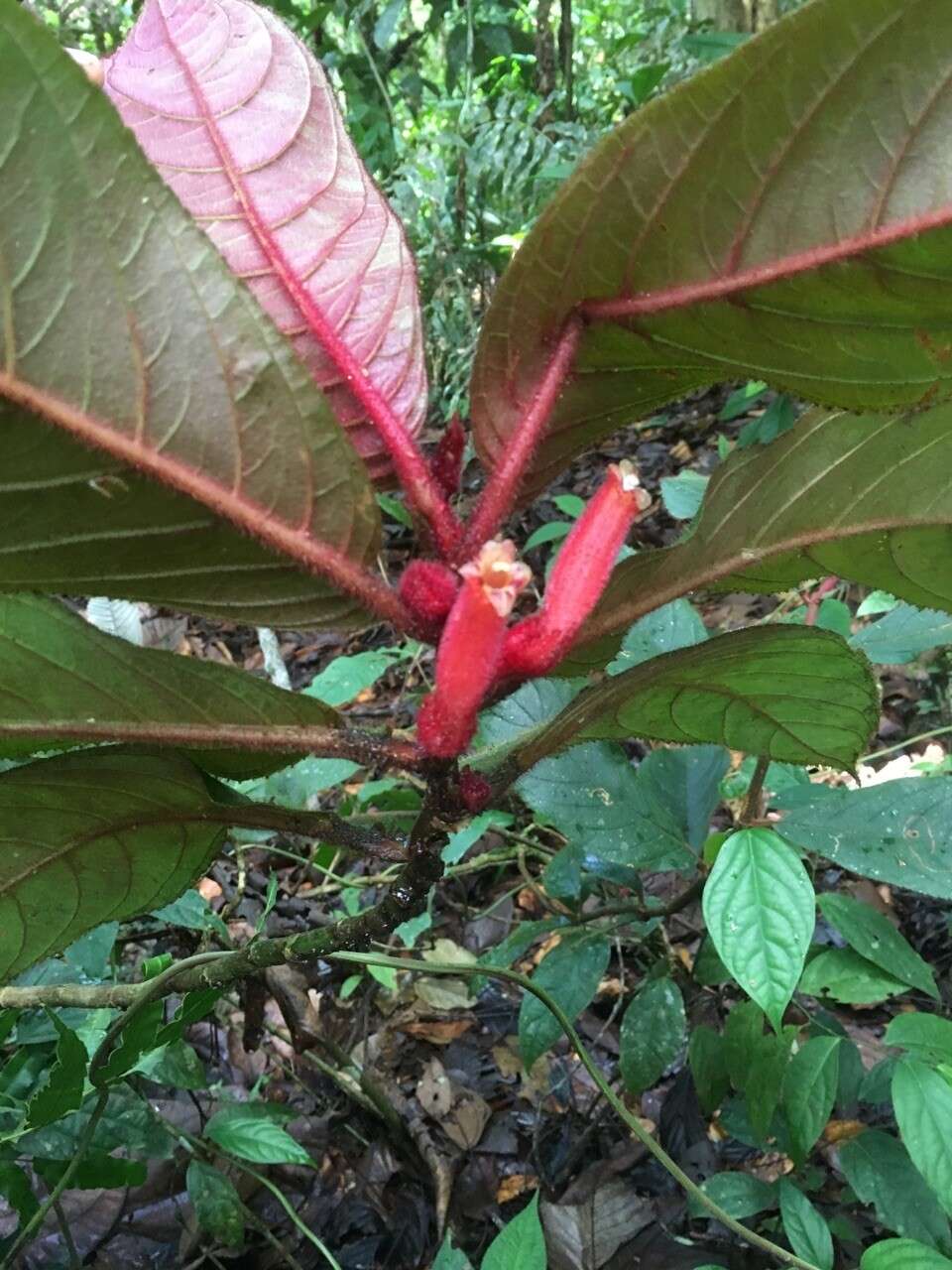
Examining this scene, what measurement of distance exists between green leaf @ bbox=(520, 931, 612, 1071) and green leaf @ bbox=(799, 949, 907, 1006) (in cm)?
25

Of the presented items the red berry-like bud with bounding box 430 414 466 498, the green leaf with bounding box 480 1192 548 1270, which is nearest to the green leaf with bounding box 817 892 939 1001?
the green leaf with bounding box 480 1192 548 1270

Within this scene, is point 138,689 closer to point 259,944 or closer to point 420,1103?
point 259,944

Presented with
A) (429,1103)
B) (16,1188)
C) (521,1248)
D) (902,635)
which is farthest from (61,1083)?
(902,635)

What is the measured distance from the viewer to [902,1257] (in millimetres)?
789

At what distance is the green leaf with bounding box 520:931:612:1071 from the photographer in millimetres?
1130

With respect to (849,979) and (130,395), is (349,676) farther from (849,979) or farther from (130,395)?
(130,395)

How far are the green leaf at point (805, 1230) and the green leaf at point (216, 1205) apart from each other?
0.63 metres

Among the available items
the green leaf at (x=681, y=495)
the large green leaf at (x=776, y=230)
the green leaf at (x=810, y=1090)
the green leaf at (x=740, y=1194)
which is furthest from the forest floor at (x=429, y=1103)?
the large green leaf at (x=776, y=230)

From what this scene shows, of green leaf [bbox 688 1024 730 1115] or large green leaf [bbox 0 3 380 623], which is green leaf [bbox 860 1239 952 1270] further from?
large green leaf [bbox 0 3 380 623]

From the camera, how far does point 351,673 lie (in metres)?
1.57

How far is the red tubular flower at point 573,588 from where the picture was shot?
17.8 inches

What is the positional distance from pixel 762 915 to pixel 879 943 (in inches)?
13.4

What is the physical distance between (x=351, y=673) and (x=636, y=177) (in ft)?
4.00

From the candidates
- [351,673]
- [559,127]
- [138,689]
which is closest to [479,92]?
[559,127]
